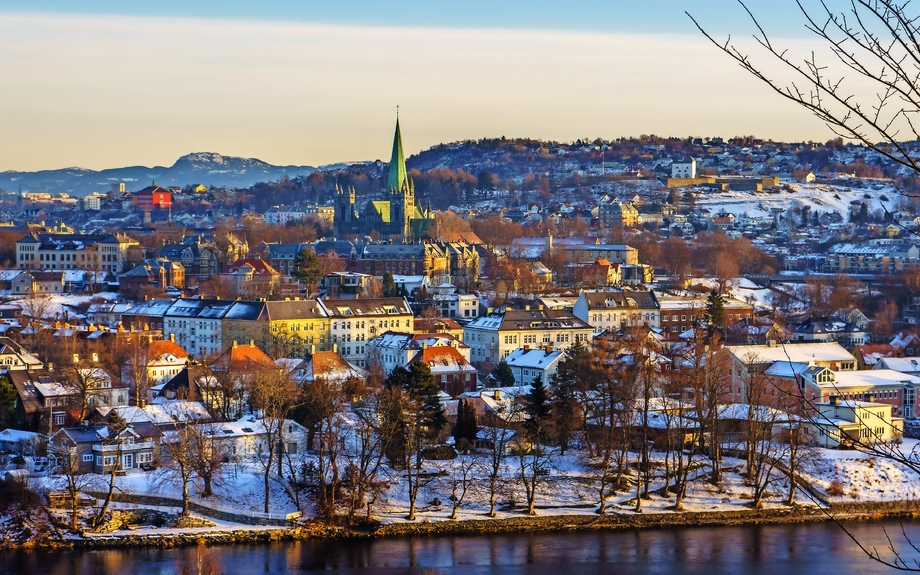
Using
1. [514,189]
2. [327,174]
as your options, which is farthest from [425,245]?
[327,174]

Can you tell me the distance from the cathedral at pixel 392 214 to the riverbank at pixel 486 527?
107ft

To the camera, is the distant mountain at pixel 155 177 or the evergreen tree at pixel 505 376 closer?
the evergreen tree at pixel 505 376

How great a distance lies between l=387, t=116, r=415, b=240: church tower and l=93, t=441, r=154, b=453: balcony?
31.7 meters

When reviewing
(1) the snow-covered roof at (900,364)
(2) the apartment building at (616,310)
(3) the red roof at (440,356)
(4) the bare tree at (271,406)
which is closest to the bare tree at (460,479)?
(4) the bare tree at (271,406)

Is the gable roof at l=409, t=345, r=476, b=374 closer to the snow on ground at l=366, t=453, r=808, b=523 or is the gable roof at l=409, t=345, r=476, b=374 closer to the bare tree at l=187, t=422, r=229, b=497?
the snow on ground at l=366, t=453, r=808, b=523

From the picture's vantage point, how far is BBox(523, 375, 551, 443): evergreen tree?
13844mm

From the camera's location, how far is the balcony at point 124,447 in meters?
12.8

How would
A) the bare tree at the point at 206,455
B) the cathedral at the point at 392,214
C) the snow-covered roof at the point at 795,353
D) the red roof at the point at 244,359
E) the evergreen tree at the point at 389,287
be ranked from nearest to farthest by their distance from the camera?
1. the bare tree at the point at 206,455
2. the red roof at the point at 244,359
3. the snow-covered roof at the point at 795,353
4. the evergreen tree at the point at 389,287
5. the cathedral at the point at 392,214

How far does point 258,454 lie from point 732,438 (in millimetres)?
4910

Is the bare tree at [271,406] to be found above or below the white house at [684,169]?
below

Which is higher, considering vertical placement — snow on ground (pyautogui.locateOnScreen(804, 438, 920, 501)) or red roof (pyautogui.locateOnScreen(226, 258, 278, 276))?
red roof (pyautogui.locateOnScreen(226, 258, 278, 276))

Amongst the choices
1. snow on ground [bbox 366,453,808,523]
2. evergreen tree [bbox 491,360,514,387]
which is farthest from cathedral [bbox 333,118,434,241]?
snow on ground [bbox 366,453,808,523]

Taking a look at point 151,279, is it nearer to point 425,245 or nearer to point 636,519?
point 425,245

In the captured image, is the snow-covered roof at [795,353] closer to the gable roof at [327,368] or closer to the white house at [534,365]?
the white house at [534,365]
